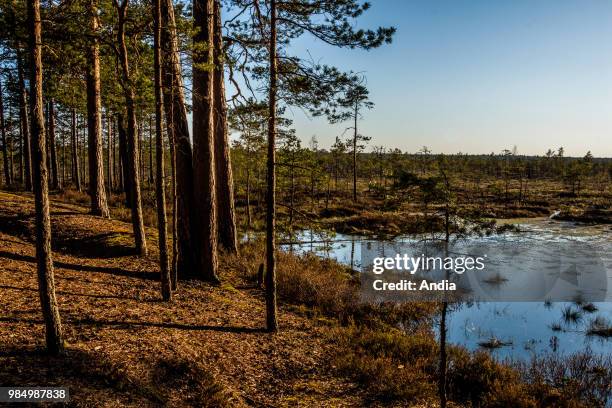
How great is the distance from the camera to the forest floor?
5.14 meters

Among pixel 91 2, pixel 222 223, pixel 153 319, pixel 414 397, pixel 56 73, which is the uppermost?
pixel 91 2

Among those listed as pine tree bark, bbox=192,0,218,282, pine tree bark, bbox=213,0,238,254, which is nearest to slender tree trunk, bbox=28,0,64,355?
pine tree bark, bbox=192,0,218,282

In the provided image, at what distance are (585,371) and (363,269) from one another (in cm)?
1124

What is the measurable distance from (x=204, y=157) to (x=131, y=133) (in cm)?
188

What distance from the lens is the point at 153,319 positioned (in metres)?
7.77

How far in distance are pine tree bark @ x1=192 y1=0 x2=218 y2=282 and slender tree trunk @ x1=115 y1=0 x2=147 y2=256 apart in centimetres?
158

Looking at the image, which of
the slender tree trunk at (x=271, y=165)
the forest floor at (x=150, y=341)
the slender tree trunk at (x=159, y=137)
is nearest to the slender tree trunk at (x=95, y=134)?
the forest floor at (x=150, y=341)

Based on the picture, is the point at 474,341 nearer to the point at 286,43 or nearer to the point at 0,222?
the point at 286,43

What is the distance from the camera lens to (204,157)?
33.4ft

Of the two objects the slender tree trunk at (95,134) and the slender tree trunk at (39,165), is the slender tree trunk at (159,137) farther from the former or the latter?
the slender tree trunk at (95,134)

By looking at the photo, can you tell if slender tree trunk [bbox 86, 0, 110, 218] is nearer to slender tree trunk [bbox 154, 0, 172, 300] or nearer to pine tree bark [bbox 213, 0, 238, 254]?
pine tree bark [bbox 213, 0, 238, 254]

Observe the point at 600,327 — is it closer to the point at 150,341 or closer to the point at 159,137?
the point at 150,341

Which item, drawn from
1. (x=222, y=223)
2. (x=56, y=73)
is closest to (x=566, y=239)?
(x=222, y=223)

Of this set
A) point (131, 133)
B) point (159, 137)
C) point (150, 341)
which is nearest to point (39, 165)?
point (159, 137)
